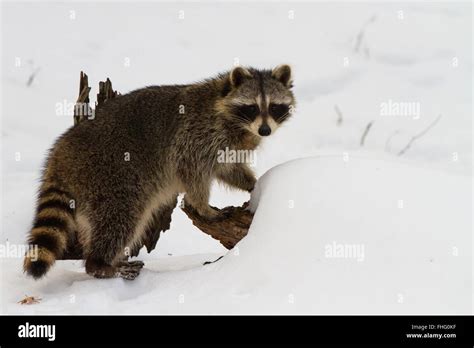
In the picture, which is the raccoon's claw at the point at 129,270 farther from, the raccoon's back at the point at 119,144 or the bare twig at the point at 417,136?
the bare twig at the point at 417,136

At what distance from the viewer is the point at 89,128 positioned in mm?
6520

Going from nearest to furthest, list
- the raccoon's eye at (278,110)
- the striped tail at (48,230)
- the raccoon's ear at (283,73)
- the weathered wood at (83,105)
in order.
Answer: the striped tail at (48,230), the raccoon's eye at (278,110), the raccoon's ear at (283,73), the weathered wood at (83,105)

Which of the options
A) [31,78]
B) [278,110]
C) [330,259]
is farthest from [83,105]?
[31,78]

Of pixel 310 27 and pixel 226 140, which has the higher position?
pixel 310 27

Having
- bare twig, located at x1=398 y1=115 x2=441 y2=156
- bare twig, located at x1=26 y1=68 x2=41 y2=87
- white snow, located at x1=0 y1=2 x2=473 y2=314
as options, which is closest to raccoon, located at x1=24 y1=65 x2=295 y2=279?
white snow, located at x1=0 y1=2 x2=473 y2=314

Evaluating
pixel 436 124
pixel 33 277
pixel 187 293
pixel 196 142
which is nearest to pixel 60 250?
pixel 33 277

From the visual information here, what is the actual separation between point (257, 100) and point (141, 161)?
1.20m

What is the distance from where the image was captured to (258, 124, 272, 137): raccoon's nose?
6633 millimetres

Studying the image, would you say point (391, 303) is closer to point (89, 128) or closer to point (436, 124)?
point (89, 128)

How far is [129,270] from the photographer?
6109 mm

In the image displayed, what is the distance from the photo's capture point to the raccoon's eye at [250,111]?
682cm

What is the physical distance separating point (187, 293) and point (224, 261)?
43 cm

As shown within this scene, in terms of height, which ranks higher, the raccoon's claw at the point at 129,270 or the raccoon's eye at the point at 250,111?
the raccoon's eye at the point at 250,111

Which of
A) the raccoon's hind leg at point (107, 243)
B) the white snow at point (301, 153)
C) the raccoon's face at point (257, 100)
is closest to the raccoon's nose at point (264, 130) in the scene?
the raccoon's face at point (257, 100)
